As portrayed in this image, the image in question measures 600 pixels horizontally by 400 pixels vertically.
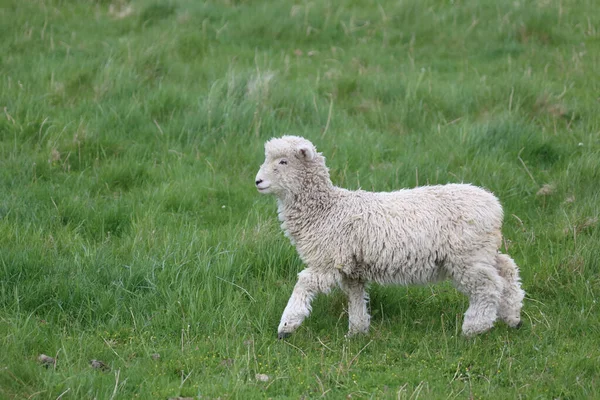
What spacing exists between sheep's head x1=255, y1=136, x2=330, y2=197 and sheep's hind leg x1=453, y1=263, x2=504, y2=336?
4.12 ft

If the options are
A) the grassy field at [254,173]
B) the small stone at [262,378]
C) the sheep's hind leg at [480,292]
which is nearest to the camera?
the small stone at [262,378]

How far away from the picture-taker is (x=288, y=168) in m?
5.82

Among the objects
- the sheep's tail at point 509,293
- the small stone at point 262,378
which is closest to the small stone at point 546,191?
the sheep's tail at point 509,293

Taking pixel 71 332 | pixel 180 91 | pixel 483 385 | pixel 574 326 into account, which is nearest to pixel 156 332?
pixel 71 332

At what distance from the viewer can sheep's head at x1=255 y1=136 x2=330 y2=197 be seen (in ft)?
19.0

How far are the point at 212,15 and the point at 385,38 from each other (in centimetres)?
259

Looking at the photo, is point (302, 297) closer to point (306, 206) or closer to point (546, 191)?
point (306, 206)

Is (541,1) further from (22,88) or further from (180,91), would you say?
(22,88)

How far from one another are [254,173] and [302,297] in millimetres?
2871

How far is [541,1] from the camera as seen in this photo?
12.4 metres

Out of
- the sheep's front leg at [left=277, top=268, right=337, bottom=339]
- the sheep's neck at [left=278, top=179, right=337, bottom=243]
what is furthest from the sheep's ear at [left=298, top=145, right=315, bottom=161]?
the sheep's front leg at [left=277, top=268, right=337, bottom=339]

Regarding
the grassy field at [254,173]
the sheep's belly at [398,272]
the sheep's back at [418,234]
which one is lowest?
the grassy field at [254,173]

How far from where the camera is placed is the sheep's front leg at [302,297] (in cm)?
552

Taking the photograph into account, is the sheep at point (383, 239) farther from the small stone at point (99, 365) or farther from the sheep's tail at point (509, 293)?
the small stone at point (99, 365)
